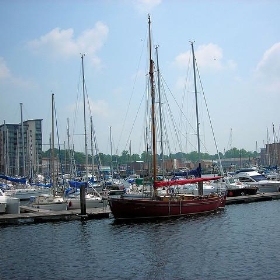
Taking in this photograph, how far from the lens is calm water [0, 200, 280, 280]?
20.5 metres

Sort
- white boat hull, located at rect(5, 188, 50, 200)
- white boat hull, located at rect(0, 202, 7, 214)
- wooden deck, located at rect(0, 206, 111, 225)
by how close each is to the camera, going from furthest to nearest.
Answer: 1. white boat hull, located at rect(5, 188, 50, 200)
2. white boat hull, located at rect(0, 202, 7, 214)
3. wooden deck, located at rect(0, 206, 111, 225)

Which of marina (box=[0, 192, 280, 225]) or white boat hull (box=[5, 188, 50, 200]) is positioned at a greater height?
white boat hull (box=[5, 188, 50, 200])

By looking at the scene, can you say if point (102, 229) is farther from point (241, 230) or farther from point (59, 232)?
point (241, 230)

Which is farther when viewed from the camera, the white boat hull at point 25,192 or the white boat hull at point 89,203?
the white boat hull at point 25,192

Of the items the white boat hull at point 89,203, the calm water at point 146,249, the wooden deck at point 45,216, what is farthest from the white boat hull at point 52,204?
the calm water at point 146,249

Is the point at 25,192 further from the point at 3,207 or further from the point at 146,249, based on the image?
the point at 146,249

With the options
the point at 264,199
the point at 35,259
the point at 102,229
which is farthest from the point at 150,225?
the point at 264,199

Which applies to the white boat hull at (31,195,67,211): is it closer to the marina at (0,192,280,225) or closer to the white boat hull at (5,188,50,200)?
the marina at (0,192,280,225)

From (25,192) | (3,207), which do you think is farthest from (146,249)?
(25,192)

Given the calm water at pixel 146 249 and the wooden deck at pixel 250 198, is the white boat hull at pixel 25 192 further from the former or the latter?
the calm water at pixel 146 249

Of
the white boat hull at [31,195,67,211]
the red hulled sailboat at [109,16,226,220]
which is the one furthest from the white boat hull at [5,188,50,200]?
the red hulled sailboat at [109,16,226,220]

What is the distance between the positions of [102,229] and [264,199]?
28.1 m

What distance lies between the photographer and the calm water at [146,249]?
20469 millimetres

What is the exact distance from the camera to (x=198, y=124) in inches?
1961
